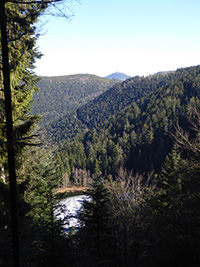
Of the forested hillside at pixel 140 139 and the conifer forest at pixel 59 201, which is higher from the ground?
the forested hillside at pixel 140 139

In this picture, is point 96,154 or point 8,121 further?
point 96,154

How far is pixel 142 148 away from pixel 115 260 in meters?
103

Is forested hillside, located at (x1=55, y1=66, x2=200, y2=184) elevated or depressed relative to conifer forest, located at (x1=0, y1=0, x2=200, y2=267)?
elevated

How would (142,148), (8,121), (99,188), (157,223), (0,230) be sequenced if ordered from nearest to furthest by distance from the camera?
(8,121) → (0,230) → (157,223) → (99,188) → (142,148)

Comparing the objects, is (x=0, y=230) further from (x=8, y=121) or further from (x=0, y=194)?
(x=8, y=121)

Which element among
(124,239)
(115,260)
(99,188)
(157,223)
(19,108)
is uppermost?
(19,108)

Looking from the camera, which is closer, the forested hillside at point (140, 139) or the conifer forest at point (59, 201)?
the conifer forest at point (59, 201)

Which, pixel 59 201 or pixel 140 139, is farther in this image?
pixel 140 139

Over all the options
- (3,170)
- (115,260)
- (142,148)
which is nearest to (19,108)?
(3,170)

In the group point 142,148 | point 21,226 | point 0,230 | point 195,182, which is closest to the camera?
point 0,230

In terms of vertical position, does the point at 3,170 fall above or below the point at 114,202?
above

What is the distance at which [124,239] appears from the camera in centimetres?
1244

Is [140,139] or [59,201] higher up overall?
[140,139]

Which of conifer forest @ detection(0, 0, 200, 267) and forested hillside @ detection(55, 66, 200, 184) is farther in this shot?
forested hillside @ detection(55, 66, 200, 184)
